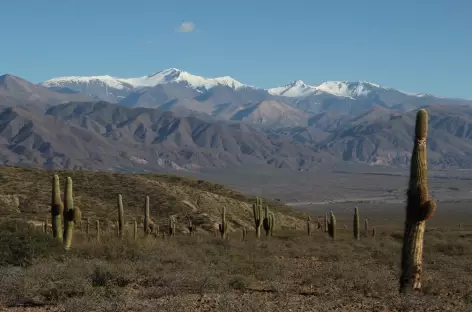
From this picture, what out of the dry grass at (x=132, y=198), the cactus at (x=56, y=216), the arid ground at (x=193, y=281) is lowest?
the dry grass at (x=132, y=198)

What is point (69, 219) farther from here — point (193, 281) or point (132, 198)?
point (132, 198)

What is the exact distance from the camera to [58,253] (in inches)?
864

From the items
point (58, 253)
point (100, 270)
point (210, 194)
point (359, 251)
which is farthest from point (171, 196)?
point (100, 270)

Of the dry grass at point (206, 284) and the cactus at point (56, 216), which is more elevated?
the cactus at point (56, 216)

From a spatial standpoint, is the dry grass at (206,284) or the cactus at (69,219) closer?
the dry grass at (206,284)

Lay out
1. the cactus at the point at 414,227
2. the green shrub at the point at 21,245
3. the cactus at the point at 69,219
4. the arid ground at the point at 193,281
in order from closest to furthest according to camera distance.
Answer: the arid ground at the point at 193,281 < the cactus at the point at 414,227 < the green shrub at the point at 21,245 < the cactus at the point at 69,219

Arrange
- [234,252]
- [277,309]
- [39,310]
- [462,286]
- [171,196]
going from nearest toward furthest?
[277,309] < [39,310] < [462,286] < [234,252] < [171,196]

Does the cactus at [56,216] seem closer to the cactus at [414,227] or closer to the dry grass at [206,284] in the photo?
the dry grass at [206,284]

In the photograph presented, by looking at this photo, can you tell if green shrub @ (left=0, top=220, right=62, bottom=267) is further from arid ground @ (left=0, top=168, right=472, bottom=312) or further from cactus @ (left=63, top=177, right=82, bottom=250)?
cactus @ (left=63, top=177, right=82, bottom=250)

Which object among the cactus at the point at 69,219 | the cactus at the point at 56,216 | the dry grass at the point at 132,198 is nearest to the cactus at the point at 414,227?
the cactus at the point at 69,219

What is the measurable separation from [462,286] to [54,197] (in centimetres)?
1593

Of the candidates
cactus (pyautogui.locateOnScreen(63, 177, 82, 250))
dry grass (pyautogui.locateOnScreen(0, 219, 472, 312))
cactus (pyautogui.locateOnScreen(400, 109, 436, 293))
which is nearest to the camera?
dry grass (pyautogui.locateOnScreen(0, 219, 472, 312))

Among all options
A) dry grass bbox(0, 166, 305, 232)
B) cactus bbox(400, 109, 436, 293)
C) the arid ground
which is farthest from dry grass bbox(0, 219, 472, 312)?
dry grass bbox(0, 166, 305, 232)

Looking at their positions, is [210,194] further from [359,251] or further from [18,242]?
[18,242]
